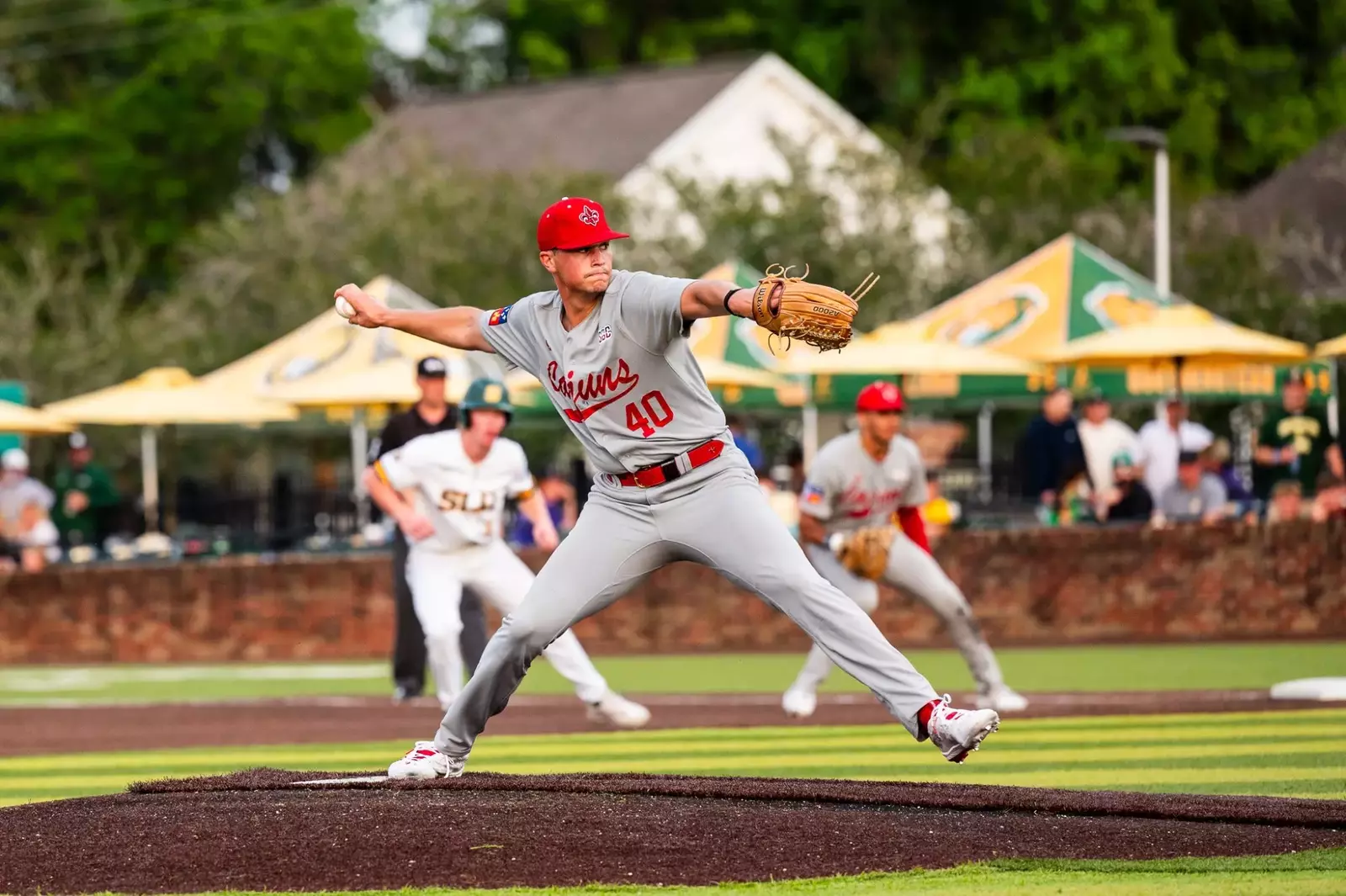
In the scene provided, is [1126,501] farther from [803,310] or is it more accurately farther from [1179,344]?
[803,310]

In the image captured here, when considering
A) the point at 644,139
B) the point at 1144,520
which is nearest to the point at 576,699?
the point at 1144,520

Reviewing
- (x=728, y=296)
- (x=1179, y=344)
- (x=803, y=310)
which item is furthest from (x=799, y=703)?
(x=1179, y=344)

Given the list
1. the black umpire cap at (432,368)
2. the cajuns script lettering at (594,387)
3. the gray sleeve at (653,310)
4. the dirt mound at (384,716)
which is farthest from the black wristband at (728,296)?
the black umpire cap at (432,368)

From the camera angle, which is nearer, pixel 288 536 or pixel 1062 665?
pixel 1062 665

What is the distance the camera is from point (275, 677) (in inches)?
797

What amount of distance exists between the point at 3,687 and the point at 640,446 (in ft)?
42.6

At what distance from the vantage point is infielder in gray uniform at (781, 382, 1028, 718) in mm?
13711

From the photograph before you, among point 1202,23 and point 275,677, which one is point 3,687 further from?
point 1202,23

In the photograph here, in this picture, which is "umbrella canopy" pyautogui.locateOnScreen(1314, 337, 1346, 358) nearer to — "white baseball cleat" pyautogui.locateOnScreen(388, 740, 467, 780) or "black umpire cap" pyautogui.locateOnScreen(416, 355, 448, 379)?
"black umpire cap" pyautogui.locateOnScreen(416, 355, 448, 379)

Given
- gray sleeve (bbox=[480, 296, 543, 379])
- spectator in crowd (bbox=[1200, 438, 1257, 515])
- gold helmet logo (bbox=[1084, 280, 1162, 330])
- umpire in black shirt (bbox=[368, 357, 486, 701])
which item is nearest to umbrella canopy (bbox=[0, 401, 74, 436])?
umpire in black shirt (bbox=[368, 357, 486, 701])

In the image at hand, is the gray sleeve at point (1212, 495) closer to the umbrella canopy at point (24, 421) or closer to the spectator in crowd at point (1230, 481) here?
the spectator in crowd at point (1230, 481)

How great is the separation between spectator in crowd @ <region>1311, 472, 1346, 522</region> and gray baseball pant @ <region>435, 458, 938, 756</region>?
13225 millimetres

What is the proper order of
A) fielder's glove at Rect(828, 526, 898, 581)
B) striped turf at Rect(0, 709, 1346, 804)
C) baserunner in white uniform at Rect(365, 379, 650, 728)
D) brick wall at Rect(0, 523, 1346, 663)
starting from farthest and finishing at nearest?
brick wall at Rect(0, 523, 1346, 663), baserunner in white uniform at Rect(365, 379, 650, 728), fielder's glove at Rect(828, 526, 898, 581), striped turf at Rect(0, 709, 1346, 804)

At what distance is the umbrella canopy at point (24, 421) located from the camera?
80.1ft
